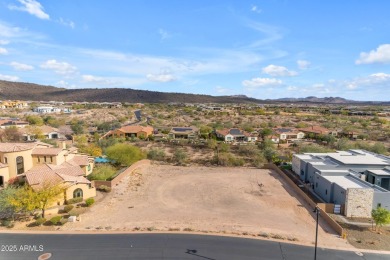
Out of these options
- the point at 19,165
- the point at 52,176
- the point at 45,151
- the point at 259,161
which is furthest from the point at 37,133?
the point at 259,161

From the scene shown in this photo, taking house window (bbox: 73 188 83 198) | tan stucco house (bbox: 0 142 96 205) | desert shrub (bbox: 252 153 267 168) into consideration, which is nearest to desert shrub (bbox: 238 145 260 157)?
desert shrub (bbox: 252 153 267 168)

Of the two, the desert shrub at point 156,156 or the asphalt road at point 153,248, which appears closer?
the asphalt road at point 153,248

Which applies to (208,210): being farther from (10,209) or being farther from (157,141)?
(157,141)

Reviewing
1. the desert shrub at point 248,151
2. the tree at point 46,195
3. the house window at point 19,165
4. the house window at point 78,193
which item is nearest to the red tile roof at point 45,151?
the house window at point 19,165

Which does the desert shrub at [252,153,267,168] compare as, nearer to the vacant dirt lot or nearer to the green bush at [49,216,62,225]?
the vacant dirt lot

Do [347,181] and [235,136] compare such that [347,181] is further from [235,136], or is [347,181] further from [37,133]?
[37,133]

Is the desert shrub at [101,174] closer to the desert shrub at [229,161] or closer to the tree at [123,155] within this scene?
the tree at [123,155]
